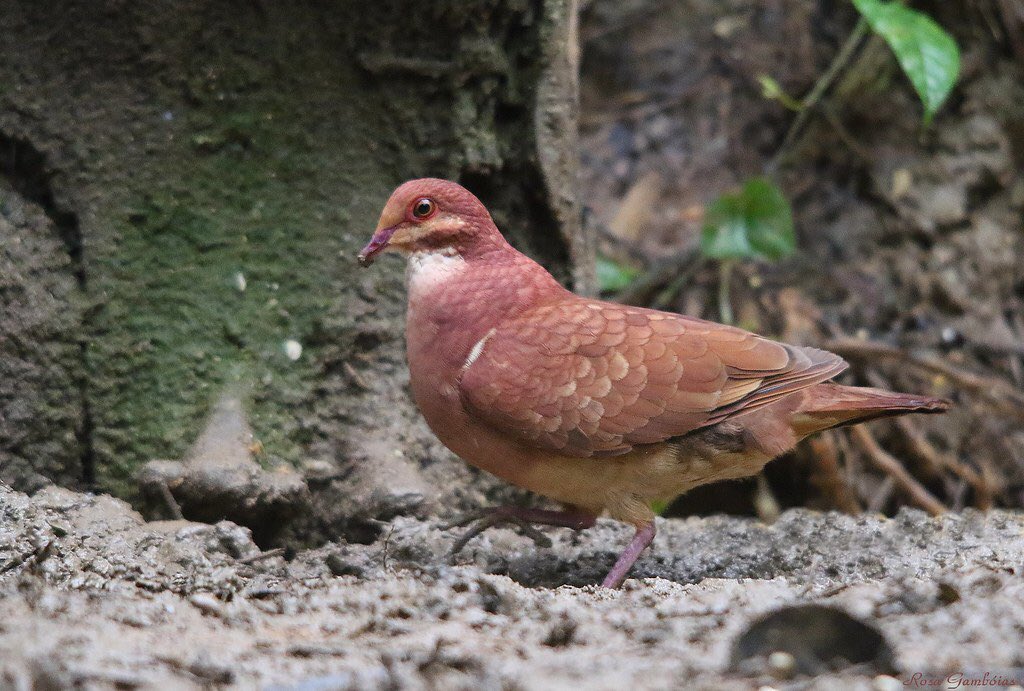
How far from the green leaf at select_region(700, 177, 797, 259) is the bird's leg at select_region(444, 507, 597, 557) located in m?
2.36

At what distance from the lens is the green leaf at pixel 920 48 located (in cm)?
525

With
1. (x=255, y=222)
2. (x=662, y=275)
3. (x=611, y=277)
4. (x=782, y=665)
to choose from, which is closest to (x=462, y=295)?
(x=255, y=222)

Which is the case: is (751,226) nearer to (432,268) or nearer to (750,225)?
(750,225)

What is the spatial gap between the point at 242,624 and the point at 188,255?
1.82 meters

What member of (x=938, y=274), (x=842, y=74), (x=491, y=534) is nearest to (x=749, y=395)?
(x=491, y=534)

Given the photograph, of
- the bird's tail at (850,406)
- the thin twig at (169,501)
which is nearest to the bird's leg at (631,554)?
the bird's tail at (850,406)

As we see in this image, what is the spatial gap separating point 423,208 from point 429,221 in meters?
0.05

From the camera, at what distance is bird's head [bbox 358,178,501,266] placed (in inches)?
147

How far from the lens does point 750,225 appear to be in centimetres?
591

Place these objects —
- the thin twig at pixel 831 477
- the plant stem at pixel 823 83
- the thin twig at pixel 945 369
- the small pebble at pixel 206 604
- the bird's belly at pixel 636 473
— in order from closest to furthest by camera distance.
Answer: the small pebble at pixel 206 604, the bird's belly at pixel 636 473, the thin twig at pixel 831 477, the thin twig at pixel 945 369, the plant stem at pixel 823 83

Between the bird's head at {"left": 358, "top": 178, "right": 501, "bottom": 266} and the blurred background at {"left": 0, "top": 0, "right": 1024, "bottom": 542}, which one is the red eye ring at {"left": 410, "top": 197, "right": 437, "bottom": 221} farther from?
the blurred background at {"left": 0, "top": 0, "right": 1024, "bottom": 542}

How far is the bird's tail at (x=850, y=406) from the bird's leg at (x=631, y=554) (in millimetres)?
609

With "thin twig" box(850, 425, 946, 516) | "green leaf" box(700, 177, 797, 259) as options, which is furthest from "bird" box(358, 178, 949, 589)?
"green leaf" box(700, 177, 797, 259)

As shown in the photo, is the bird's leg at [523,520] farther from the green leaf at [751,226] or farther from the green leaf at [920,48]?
the green leaf at [920,48]
